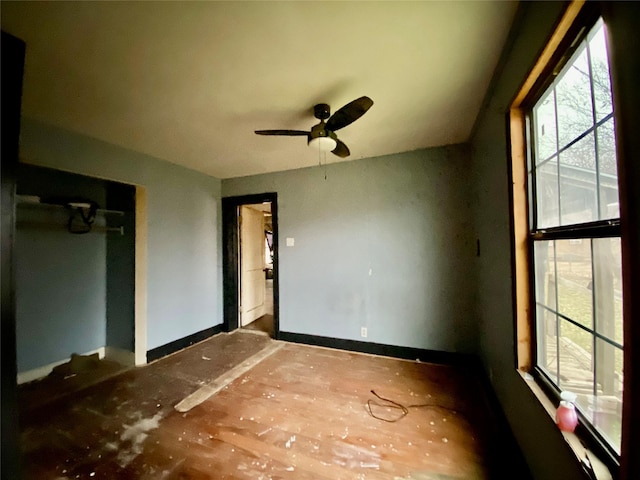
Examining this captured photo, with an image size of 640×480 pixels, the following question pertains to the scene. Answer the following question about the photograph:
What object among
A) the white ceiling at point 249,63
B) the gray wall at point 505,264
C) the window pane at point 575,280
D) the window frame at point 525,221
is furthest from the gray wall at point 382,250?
the window pane at point 575,280

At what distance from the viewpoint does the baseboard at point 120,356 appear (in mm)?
2746

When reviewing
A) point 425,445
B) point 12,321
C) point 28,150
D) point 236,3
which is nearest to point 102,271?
point 28,150

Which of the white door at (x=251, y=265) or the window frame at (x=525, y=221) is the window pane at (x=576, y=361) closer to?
the window frame at (x=525, y=221)

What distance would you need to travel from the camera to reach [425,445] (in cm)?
154

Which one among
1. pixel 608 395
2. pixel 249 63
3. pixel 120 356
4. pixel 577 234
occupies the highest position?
pixel 249 63

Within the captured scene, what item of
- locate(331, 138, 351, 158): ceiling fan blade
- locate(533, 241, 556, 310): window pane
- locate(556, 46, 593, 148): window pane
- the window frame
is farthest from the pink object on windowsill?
locate(331, 138, 351, 158): ceiling fan blade

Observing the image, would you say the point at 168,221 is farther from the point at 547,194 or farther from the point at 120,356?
the point at 547,194

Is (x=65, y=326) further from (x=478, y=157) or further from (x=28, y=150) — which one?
(x=478, y=157)

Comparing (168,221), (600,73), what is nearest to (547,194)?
(600,73)

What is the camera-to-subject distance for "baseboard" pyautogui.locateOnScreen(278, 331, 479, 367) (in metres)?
2.61

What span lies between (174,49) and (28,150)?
5.81 feet

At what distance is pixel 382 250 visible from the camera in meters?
2.96

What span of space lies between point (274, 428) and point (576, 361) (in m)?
1.81

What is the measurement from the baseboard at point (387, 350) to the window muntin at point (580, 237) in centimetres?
148
